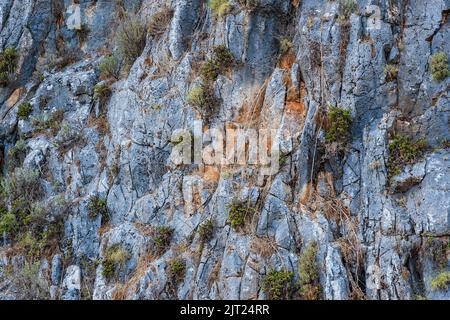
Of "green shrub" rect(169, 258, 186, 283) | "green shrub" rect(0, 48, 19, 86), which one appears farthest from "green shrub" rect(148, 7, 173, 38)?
"green shrub" rect(169, 258, 186, 283)

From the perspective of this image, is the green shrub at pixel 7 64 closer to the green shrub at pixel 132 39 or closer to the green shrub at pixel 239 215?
the green shrub at pixel 132 39

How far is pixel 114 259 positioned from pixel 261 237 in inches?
123

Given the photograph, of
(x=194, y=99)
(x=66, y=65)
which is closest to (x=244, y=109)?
(x=194, y=99)

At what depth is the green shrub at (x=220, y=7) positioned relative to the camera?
11.9m

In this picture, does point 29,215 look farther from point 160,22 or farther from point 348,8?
point 348,8

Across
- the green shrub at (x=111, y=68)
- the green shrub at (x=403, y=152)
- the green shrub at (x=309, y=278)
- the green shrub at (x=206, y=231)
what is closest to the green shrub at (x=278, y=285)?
the green shrub at (x=309, y=278)

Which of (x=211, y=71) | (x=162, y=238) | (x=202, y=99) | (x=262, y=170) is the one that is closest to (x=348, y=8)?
(x=211, y=71)

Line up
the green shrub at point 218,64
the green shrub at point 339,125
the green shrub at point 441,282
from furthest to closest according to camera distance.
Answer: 1. the green shrub at point 218,64
2. the green shrub at point 339,125
3. the green shrub at point 441,282

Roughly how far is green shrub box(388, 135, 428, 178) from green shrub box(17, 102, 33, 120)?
9311 mm

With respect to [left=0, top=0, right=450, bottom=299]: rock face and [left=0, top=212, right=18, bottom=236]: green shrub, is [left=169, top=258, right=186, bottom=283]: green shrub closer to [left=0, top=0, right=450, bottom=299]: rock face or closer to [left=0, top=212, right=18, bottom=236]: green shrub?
[left=0, top=0, right=450, bottom=299]: rock face

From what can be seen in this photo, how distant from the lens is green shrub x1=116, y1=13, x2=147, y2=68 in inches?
536

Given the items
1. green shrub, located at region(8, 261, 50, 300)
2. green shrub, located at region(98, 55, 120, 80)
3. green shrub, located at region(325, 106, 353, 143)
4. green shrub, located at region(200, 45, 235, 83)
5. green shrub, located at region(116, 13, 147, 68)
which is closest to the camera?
green shrub, located at region(325, 106, 353, 143)

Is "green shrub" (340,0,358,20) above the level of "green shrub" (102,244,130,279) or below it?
above

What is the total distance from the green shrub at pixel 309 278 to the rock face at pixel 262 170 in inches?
2.2
